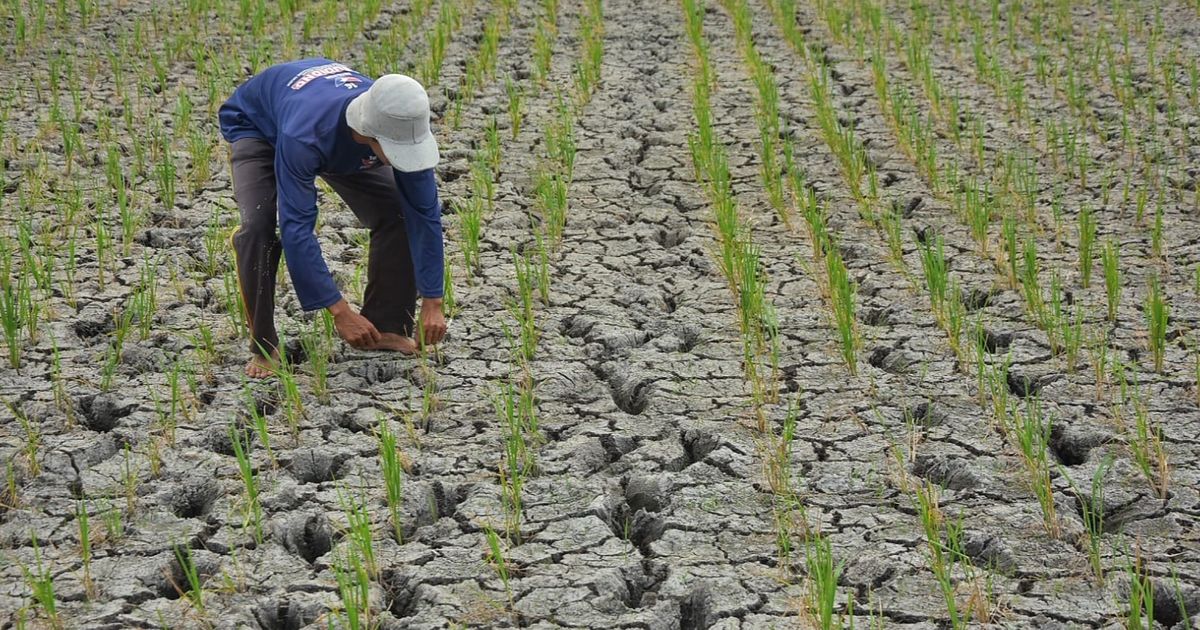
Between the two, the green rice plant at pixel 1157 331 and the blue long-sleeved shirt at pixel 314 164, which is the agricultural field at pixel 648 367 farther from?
the blue long-sleeved shirt at pixel 314 164

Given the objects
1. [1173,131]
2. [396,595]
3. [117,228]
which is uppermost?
[1173,131]

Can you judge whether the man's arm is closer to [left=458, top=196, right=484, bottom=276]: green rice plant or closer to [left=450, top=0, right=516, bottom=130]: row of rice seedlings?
[left=458, top=196, right=484, bottom=276]: green rice plant

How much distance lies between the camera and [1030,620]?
2.61 meters

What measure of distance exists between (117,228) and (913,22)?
4734 mm

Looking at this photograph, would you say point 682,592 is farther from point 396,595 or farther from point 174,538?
point 174,538

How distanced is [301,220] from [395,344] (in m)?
0.57

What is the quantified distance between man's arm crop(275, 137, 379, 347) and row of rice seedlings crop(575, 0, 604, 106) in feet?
9.73

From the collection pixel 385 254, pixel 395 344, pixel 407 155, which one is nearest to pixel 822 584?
pixel 407 155

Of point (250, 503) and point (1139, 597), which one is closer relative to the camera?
point (1139, 597)

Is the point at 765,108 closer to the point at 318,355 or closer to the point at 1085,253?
the point at 1085,253

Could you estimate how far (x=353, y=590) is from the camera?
2734 millimetres

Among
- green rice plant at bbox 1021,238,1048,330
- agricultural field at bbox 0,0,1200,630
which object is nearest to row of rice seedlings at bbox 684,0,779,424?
agricultural field at bbox 0,0,1200,630

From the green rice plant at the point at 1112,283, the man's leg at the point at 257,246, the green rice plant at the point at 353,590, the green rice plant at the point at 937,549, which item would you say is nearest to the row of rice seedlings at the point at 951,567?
the green rice plant at the point at 937,549

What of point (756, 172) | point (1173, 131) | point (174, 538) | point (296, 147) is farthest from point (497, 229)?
point (1173, 131)
